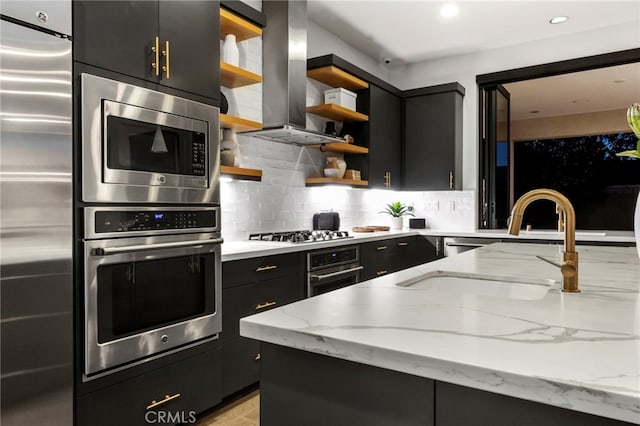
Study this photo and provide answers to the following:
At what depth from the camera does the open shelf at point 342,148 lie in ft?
12.8

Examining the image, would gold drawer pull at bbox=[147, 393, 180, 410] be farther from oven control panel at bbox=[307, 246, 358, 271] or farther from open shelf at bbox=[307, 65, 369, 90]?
open shelf at bbox=[307, 65, 369, 90]

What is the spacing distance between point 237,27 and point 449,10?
6.44 feet

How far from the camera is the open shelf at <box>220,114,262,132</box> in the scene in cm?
267

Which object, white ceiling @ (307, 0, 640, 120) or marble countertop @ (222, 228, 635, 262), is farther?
white ceiling @ (307, 0, 640, 120)

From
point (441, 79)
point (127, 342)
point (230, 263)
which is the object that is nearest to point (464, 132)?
point (441, 79)

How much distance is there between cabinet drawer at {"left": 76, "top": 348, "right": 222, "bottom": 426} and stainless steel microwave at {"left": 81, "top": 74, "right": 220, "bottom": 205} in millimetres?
806

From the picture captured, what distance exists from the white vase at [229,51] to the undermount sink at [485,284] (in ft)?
6.65

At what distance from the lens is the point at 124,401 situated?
1.85m

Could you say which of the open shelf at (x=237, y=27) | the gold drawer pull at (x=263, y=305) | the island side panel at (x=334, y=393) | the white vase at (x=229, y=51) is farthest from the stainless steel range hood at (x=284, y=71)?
the island side panel at (x=334, y=393)

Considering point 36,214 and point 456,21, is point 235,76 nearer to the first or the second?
point 36,214

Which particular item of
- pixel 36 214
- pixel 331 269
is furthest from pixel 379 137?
pixel 36 214

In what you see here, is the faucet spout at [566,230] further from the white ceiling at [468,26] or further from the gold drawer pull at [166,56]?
the white ceiling at [468,26]

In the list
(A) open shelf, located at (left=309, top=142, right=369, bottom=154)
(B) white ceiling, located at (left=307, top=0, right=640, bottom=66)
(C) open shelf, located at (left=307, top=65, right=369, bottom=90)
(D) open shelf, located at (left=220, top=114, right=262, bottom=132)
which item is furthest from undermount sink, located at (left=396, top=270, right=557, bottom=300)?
(B) white ceiling, located at (left=307, top=0, right=640, bottom=66)

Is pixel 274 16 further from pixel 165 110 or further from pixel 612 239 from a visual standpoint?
pixel 612 239
